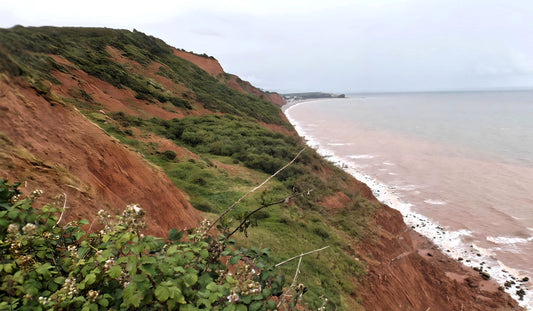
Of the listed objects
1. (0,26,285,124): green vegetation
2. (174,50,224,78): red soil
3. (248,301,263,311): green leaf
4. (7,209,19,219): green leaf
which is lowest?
(248,301,263,311): green leaf

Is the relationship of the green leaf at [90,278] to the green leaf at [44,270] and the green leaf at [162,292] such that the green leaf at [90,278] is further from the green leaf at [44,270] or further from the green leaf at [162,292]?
the green leaf at [162,292]

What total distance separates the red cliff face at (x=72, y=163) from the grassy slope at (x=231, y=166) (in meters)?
0.53

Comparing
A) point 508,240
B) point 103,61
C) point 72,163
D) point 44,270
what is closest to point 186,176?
point 72,163

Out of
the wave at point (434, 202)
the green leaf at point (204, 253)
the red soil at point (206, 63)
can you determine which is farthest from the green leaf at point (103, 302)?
the red soil at point (206, 63)

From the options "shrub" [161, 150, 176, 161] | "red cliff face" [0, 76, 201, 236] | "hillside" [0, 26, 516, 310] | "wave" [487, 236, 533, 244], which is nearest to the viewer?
"red cliff face" [0, 76, 201, 236]

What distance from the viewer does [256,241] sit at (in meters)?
9.24

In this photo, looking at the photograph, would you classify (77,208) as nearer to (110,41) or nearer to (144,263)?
(144,263)

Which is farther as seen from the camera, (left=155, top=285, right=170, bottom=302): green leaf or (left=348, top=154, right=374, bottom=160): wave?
(left=348, top=154, right=374, bottom=160): wave

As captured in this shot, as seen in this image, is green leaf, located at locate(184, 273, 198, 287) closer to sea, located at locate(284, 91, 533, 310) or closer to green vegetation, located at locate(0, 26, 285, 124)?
green vegetation, located at locate(0, 26, 285, 124)

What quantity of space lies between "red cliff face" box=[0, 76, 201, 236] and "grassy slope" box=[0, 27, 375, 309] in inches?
20.7

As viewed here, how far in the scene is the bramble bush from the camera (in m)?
1.74

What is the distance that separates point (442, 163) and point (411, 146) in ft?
29.2

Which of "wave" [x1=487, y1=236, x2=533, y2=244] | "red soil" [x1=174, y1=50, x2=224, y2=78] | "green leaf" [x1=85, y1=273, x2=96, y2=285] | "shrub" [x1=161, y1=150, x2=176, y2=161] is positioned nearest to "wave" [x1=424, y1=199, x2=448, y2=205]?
"wave" [x1=487, y1=236, x2=533, y2=244]

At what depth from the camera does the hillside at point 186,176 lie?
4453 mm
